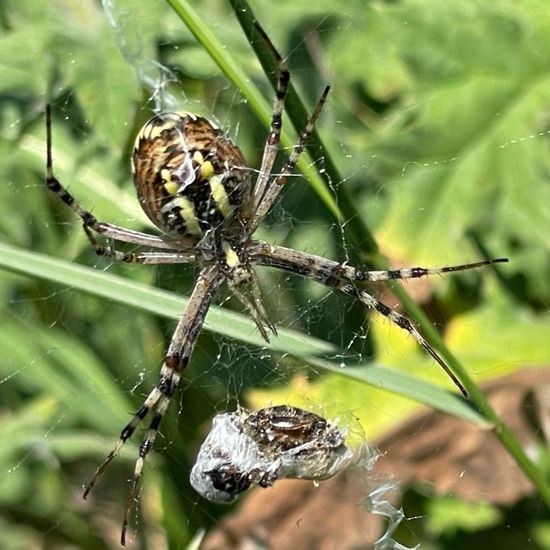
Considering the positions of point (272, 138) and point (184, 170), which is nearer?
point (184, 170)

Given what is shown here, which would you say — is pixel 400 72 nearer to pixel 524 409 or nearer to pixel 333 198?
pixel 333 198

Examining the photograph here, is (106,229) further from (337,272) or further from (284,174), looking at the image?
(337,272)

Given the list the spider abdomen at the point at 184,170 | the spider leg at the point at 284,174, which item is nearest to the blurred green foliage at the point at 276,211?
the spider leg at the point at 284,174

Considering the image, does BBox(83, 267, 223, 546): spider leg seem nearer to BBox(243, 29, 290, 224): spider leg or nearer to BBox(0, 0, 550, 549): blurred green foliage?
BBox(0, 0, 550, 549): blurred green foliage

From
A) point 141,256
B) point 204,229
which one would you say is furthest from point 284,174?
point 141,256

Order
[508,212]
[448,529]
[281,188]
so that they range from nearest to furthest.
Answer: [281,188] → [508,212] → [448,529]

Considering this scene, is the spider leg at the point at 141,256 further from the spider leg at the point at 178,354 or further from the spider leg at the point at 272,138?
the spider leg at the point at 272,138

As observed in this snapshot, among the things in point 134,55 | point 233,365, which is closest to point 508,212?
point 233,365
